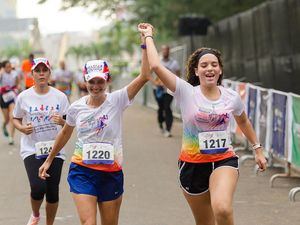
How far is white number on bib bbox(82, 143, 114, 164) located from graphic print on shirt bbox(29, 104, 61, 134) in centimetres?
137

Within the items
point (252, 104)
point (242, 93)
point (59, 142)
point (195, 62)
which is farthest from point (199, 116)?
point (242, 93)

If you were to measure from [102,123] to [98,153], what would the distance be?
0.24 meters

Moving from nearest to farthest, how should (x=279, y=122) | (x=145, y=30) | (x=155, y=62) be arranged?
(x=155, y=62), (x=145, y=30), (x=279, y=122)

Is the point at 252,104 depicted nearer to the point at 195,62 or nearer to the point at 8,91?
the point at 8,91

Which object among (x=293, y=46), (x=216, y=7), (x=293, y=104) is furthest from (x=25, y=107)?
(x=216, y=7)

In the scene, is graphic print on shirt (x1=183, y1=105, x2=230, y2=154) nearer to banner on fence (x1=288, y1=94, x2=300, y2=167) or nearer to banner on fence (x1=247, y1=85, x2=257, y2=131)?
banner on fence (x1=288, y1=94, x2=300, y2=167)

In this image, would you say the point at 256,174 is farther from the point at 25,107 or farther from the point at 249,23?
the point at 249,23

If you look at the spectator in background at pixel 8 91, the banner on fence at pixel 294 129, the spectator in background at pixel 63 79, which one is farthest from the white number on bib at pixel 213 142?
the spectator in background at pixel 63 79

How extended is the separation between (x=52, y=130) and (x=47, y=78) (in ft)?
1.63

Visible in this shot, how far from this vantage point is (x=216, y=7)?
27812 millimetres

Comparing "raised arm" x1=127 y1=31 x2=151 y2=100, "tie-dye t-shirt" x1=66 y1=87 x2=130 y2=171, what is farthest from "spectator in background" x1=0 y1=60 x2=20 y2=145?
"raised arm" x1=127 y1=31 x2=151 y2=100

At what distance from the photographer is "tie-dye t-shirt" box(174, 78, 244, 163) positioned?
6.17 metres

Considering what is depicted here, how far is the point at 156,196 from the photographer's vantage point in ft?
33.5

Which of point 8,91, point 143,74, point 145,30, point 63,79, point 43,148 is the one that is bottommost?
point 43,148
